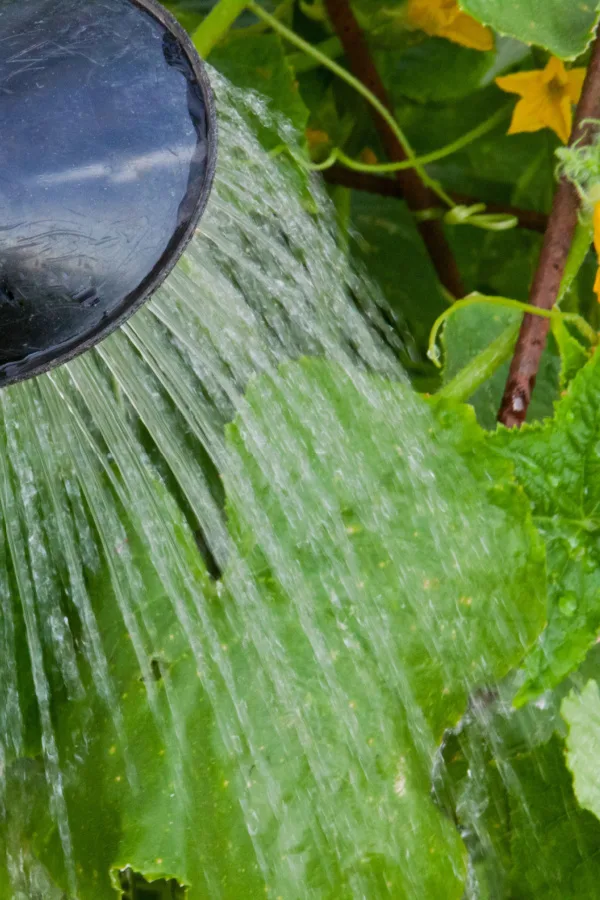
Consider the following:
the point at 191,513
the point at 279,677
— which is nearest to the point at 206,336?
the point at 191,513

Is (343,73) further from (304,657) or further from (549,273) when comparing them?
(304,657)

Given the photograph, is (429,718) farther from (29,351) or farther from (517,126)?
(517,126)

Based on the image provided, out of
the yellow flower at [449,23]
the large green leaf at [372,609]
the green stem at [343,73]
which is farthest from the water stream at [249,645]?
the yellow flower at [449,23]

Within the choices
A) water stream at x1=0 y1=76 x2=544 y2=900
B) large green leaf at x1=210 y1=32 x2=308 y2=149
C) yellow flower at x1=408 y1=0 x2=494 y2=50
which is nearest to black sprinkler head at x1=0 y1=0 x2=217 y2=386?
water stream at x1=0 y1=76 x2=544 y2=900

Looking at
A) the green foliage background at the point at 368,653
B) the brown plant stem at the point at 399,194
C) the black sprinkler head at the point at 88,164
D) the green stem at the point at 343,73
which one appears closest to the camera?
the black sprinkler head at the point at 88,164

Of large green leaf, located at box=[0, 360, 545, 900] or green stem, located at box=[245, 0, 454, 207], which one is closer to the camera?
large green leaf, located at box=[0, 360, 545, 900]

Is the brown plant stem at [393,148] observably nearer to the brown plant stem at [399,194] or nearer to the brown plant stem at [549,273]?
the brown plant stem at [399,194]

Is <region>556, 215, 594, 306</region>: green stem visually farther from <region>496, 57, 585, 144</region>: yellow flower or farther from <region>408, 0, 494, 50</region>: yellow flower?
<region>408, 0, 494, 50</region>: yellow flower
